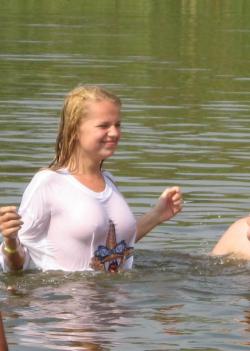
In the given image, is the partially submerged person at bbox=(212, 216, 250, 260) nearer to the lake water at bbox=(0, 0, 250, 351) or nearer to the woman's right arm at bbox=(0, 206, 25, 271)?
the lake water at bbox=(0, 0, 250, 351)

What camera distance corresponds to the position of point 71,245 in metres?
8.86

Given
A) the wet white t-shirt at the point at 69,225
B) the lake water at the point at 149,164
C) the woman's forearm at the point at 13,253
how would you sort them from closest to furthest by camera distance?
the lake water at the point at 149,164 < the woman's forearm at the point at 13,253 < the wet white t-shirt at the point at 69,225

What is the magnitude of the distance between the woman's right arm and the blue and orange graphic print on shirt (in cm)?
49

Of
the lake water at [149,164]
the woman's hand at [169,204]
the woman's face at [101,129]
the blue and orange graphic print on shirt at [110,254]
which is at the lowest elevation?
the lake water at [149,164]

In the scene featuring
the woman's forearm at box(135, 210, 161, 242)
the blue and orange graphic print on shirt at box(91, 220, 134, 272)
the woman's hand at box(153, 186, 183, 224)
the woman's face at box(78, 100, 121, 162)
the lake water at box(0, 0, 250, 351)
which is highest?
the woman's face at box(78, 100, 121, 162)

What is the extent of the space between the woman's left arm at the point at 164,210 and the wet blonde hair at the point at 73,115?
0.60 m

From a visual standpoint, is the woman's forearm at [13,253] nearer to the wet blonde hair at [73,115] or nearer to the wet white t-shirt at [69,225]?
the wet white t-shirt at [69,225]

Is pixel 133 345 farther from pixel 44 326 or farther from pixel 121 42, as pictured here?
pixel 121 42

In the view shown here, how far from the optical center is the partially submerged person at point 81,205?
8.82 metres

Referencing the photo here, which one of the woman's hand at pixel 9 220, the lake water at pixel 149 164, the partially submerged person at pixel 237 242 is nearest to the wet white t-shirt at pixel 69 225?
the lake water at pixel 149 164

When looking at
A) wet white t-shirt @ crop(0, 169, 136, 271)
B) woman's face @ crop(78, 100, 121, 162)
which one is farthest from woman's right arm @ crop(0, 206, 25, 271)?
woman's face @ crop(78, 100, 121, 162)

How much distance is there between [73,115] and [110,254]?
87cm

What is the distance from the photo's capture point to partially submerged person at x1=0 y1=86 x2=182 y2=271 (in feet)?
28.9

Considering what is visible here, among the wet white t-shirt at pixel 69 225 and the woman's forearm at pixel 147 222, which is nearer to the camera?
the wet white t-shirt at pixel 69 225
